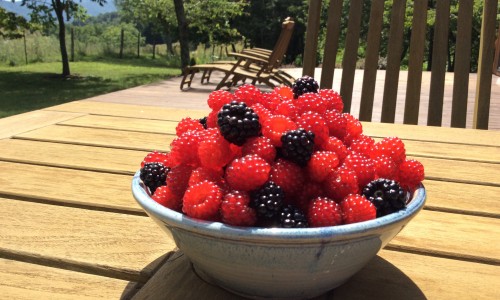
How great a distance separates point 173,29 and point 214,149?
2030 centimetres

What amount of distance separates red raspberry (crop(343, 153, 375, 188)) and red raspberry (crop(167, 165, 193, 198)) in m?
0.20

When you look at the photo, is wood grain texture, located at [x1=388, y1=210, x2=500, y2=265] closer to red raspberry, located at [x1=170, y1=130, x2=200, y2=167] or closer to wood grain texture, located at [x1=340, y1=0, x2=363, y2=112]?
red raspberry, located at [x1=170, y1=130, x2=200, y2=167]

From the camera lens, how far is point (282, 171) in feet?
1.99

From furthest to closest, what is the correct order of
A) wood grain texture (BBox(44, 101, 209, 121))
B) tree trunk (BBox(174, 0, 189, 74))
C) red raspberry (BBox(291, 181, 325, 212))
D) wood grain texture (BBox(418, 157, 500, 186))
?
tree trunk (BBox(174, 0, 189, 74)) → wood grain texture (BBox(44, 101, 209, 121)) → wood grain texture (BBox(418, 157, 500, 186)) → red raspberry (BBox(291, 181, 325, 212))

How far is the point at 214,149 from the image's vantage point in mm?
617

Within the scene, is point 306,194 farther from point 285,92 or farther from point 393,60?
point 393,60

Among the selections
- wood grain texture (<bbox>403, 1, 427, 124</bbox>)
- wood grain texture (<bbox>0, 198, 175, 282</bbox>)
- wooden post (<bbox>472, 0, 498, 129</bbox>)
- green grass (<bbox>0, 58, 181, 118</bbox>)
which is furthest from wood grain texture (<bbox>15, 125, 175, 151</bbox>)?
green grass (<bbox>0, 58, 181, 118</bbox>)

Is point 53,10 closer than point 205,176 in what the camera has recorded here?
A: No

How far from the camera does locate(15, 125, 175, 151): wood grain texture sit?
4.58 ft

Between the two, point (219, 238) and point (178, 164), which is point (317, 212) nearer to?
point (219, 238)

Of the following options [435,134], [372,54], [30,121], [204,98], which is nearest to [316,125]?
[435,134]

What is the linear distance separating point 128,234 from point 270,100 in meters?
0.32

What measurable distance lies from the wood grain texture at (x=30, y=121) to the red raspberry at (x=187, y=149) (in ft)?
3.23

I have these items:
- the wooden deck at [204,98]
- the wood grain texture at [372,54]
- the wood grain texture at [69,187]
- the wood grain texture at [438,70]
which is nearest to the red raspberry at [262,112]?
the wood grain texture at [69,187]
